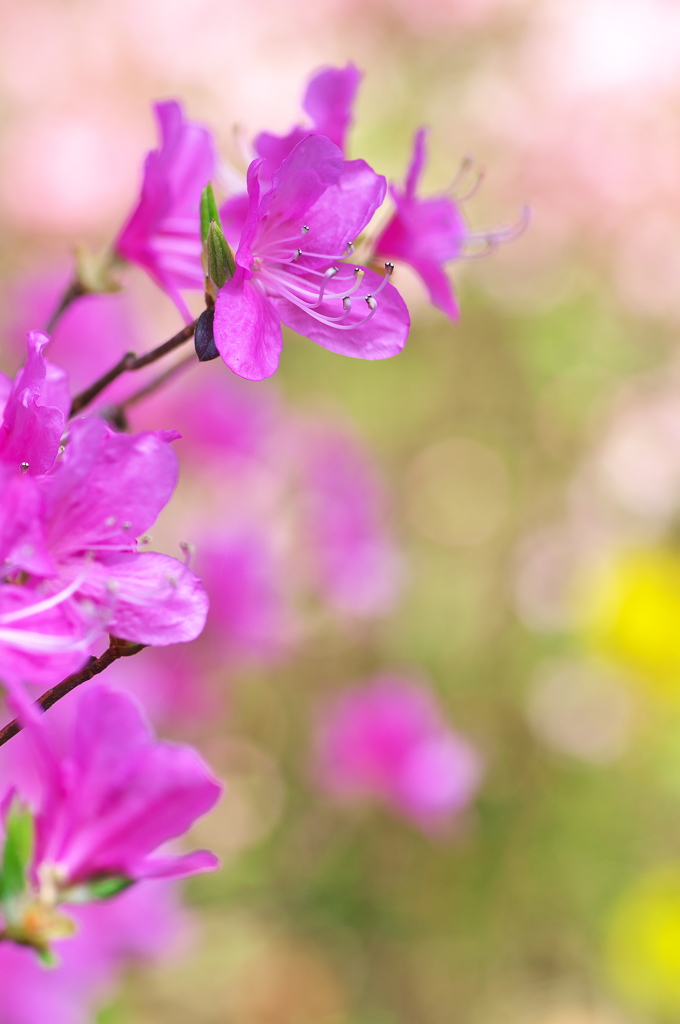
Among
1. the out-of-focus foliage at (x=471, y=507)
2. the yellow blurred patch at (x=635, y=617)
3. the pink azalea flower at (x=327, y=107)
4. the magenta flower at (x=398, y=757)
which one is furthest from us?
the yellow blurred patch at (x=635, y=617)

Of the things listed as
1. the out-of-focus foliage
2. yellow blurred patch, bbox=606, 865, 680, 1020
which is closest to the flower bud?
the out-of-focus foliage

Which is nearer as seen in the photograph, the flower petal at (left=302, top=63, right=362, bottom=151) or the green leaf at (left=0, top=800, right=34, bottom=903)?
the green leaf at (left=0, top=800, right=34, bottom=903)

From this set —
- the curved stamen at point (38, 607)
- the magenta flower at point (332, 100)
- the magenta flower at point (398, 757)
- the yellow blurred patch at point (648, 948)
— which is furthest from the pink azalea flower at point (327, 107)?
the yellow blurred patch at point (648, 948)

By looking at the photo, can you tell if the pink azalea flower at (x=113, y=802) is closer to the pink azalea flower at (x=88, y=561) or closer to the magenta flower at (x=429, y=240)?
the pink azalea flower at (x=88, y=561)

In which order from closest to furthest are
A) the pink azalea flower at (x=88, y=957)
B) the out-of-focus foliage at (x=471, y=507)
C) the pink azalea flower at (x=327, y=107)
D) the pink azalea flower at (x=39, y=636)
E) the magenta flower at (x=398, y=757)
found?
the pink azalea flower at (x=39, y=636) < the pink azalea flower at (x=327, y=107) < the pink azalea flower at (x=88, y=957) < the magenta flower at (x=398, y=757) < the out-of-focus foliage at (x=471, y=507)

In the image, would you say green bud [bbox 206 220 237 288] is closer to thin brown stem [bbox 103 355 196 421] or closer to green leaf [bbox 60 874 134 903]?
thin brown stem [bbox 103 355 196 421]

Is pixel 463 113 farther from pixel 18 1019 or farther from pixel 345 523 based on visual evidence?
pixel 18 1019
